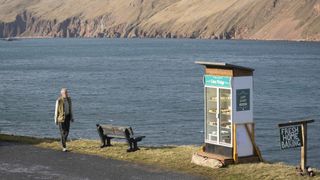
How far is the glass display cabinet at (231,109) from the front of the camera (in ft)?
62.1

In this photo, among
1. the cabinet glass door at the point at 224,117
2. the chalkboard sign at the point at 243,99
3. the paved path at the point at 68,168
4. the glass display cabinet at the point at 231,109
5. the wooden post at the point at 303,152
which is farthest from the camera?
the cabinet glass door at the point at 224,117

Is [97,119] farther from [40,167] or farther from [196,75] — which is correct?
[196,75]

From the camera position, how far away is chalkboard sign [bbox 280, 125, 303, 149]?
59.9ft

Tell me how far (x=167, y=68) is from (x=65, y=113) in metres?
105

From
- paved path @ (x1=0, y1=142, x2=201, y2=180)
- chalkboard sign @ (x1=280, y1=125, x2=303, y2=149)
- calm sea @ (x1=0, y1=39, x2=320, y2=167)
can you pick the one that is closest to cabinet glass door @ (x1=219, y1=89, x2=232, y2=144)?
chalkboard sign @ (x1=280, y1=125, x2=303, y2=149)

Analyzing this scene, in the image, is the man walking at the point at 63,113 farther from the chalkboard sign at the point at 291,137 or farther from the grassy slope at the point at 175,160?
the chalkboard sign at the point at 291,137

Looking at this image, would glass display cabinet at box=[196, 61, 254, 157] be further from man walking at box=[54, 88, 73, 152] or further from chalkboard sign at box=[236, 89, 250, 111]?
man walking at box=[54, 88, 73, 152]

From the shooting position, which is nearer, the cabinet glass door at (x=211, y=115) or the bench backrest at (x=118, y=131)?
the cabinet glass door at (x=211, y=115)

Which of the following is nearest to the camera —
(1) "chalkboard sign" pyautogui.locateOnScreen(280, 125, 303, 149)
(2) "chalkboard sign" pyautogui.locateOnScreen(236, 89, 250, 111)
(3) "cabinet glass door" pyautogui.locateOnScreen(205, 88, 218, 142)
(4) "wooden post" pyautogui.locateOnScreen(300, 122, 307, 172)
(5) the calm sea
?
(4) "wooden post" pyautogui.locateOnScreen(300, 122, 307, 172)

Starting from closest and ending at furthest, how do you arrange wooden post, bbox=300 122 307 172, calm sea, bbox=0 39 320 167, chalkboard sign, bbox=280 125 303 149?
wooden post, bbox=300 122 307 172 → chalkboard sign, bbox=280 125 303 149 → calm sea, bbox=0 39 320 167

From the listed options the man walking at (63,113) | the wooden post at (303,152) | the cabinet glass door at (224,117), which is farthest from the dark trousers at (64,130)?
the wooden post at (303,152)

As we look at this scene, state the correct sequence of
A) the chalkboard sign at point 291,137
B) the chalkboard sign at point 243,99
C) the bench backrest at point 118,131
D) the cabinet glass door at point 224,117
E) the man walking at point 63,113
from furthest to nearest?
the man walking at point 63,113
the bench backrest at point 118,131
the cabinet glass door at point 224,117
the chalkboard sign at point 243,99
the chalkboard sign at point 291,137

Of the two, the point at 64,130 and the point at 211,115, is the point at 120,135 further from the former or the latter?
the point at 211,115

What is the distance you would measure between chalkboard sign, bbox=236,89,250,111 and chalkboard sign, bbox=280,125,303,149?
1.45m
